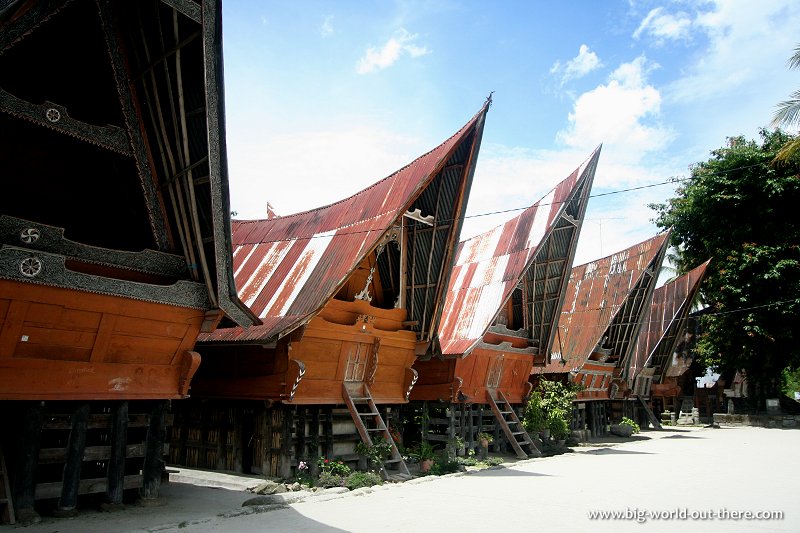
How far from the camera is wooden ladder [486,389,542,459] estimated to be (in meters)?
18.9

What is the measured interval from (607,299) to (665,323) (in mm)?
7238

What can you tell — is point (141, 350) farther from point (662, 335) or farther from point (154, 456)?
point (662, 335)

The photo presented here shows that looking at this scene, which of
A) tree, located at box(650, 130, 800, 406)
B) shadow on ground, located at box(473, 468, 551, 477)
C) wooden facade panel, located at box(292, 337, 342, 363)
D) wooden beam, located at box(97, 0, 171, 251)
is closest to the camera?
wooden beam, located at box(97, 0, 171, 251)

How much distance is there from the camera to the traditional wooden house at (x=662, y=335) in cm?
3297

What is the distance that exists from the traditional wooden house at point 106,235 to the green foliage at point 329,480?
3582mm

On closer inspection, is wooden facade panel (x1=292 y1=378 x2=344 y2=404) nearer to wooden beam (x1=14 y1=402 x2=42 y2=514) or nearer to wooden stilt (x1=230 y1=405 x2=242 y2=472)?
wooden stilt (x1=230 y1=405 x2=242 y2=472)

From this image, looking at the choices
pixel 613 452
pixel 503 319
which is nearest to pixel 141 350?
pixel 503 319

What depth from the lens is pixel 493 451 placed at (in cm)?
1998

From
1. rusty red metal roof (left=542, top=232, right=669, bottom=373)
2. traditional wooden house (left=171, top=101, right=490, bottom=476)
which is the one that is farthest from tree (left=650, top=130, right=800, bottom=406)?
traditional wooden house (left=171, top=101, right=490, bottom=476)

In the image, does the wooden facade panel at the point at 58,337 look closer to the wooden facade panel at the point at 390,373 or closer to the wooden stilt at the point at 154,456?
the wooden stilt at the point at 154,456

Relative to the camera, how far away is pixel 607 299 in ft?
94.4

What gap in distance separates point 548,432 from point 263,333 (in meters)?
13.1

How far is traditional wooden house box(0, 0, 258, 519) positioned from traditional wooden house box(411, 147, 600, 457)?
9033mm

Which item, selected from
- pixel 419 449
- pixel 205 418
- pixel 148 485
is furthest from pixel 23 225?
pixel 419 449
